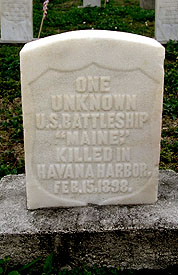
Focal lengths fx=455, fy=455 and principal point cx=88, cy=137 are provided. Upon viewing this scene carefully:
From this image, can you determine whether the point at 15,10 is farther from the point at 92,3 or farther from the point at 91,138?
the point at 91,138

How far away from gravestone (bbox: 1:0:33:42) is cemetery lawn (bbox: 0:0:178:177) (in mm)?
227

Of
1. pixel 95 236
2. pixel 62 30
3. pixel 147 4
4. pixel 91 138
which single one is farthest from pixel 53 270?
pixel 147 4

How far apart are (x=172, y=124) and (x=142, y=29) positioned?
15.6 ft

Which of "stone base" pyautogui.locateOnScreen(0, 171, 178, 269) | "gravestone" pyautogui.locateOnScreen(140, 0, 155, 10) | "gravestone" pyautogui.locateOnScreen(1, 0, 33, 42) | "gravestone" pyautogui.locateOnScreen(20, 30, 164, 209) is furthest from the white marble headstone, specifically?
"stone base" pyautogui.locateOnScreen(0, 171, 178, 269)

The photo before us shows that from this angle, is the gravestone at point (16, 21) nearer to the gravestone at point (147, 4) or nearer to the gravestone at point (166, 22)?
the gravestone at point (166, 22)

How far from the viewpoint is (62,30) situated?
9.48m

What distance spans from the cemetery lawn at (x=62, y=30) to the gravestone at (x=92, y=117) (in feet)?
4.05

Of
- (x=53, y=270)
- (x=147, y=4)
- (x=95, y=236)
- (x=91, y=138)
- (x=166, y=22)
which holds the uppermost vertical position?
(x=147, y=4)

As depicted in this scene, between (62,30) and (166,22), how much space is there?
224 centimetres

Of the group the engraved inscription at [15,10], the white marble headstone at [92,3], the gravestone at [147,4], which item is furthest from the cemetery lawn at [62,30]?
the engraved inscription at [15,10]

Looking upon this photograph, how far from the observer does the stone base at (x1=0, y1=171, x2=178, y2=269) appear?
2.73 metres

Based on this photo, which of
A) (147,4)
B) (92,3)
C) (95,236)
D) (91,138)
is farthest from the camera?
(147,4)

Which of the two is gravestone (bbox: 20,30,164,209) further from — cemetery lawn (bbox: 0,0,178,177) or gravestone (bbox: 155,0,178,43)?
gravestone (bbox: 155,0,178,43)

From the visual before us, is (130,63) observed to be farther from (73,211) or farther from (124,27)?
(124,27)
